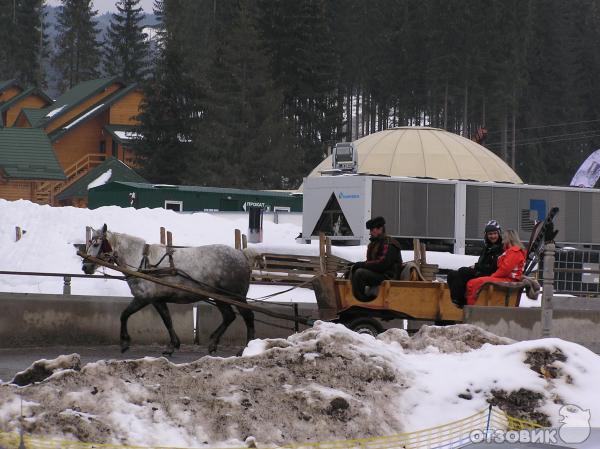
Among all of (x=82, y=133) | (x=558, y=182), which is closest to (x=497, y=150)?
(x=558, y=182)

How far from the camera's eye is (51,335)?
17.7m

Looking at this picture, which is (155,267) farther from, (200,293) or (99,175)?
(99,175)

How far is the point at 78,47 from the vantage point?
13650 cm

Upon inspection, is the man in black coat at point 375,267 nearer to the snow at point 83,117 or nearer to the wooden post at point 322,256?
the wooden post at point 322,256

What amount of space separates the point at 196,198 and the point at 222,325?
138ft

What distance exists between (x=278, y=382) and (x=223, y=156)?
7280 centimetres

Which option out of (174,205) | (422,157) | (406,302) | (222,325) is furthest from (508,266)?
(174,205)

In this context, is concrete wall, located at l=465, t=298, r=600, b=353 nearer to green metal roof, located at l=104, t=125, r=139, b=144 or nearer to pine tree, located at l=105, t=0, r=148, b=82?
green metal roof, located at l=104, t=125, r=139, b=144

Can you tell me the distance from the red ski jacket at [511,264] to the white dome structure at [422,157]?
121 ft

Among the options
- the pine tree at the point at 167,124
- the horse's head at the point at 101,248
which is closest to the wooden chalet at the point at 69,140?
the pine tree at the point at 167,124

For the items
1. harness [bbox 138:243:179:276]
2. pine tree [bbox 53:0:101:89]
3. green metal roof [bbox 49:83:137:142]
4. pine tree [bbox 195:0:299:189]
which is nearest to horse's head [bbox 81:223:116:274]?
harness [bbox 138:243:179:276]

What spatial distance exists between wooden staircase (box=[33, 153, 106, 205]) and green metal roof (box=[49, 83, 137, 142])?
2516 mm

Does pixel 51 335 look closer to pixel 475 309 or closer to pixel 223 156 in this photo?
pixel 475 309

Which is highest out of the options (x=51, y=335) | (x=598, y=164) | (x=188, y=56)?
(x=188, y=56)
